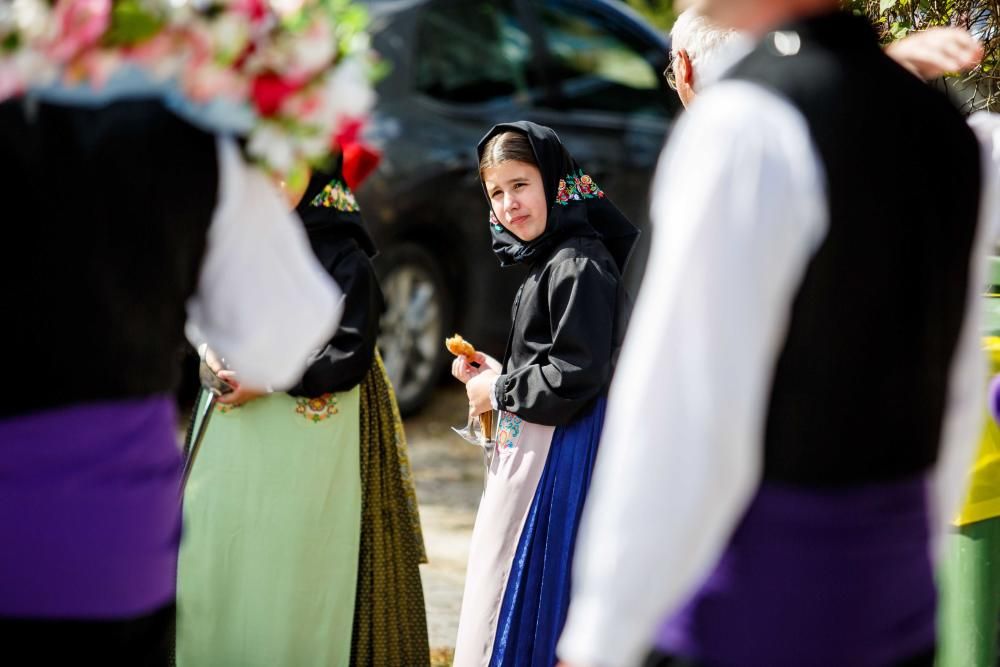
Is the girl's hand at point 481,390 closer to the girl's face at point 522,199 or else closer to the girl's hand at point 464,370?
the girl's hand at point 464,370

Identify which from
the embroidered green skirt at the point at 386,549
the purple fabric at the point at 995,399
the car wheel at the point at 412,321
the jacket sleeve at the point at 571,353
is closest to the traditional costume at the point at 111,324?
the purple fabric at the point at 995,399

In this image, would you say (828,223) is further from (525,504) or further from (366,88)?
(525,504)

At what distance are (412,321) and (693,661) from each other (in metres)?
4.95

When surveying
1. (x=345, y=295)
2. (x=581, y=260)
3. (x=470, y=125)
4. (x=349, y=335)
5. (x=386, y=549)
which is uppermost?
(x=470, y=125)

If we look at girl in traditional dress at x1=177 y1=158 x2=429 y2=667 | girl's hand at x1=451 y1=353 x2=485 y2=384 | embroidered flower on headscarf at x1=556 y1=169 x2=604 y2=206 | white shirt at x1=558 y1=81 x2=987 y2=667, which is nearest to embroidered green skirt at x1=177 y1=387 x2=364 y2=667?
girl in traditional dress at x1=177 y1=158 x2=429 y2=667

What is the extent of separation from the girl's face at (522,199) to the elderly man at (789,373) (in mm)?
1669

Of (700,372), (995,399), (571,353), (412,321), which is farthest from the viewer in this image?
(412,321)

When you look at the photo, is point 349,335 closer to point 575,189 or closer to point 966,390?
point 575,189

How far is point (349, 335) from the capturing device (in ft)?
11.4

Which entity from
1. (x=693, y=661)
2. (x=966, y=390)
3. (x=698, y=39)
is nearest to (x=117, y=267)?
(x=693, y=661)

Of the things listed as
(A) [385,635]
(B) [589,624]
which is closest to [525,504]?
(A) [385,635]

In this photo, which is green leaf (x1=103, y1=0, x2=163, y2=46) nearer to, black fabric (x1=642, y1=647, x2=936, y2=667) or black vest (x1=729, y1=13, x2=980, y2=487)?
black vest (x1=729, y1=13, x2=980, y2=487)

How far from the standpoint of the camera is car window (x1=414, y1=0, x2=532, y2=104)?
6.48 metres

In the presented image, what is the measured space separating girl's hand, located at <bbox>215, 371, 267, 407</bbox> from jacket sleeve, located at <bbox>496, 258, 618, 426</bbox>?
0.73 meters
